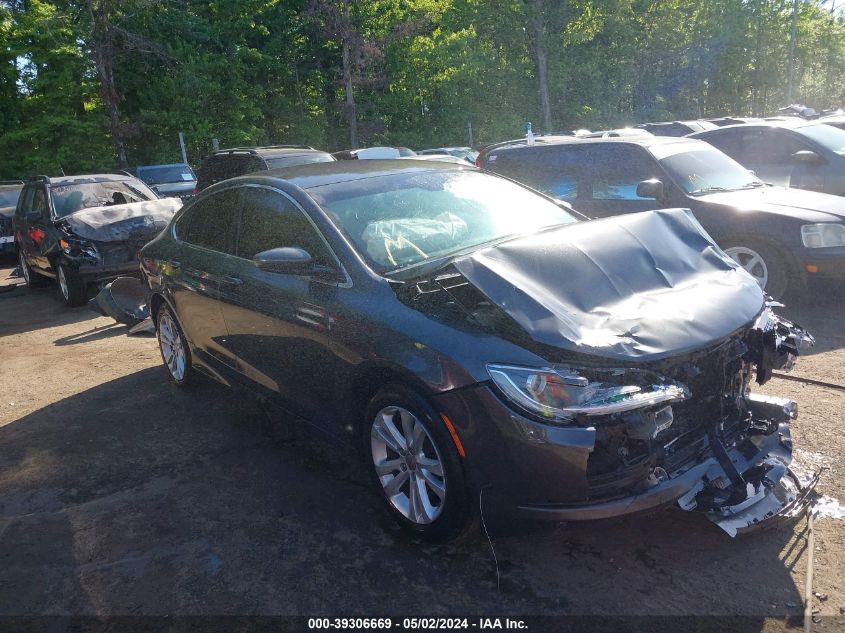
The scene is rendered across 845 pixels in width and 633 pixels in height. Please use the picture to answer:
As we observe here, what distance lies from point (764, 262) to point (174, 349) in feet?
17.8

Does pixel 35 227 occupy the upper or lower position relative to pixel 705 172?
lower

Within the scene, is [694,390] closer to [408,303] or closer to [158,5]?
[408,303]

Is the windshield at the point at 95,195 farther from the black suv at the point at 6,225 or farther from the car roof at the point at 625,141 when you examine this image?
the car roof at the point at 625,141

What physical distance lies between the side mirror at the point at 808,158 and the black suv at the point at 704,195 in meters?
1.80

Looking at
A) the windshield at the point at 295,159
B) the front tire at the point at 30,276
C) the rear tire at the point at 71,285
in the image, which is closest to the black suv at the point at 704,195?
the windshield at the point at 295,159

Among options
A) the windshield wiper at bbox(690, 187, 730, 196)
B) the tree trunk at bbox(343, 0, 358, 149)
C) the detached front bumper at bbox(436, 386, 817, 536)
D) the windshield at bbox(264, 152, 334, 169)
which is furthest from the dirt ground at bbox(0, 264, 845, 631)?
the tree trunk at bbox(343, 0, 358, 149)

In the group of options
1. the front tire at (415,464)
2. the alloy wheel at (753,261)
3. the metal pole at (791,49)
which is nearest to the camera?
the front tire at (415,464)

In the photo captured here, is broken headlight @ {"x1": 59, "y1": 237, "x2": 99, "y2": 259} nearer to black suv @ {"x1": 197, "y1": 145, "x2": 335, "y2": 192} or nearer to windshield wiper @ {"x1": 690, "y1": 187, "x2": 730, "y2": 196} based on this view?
black suv @ {"x1": 197, "y1": 145, "x2": 335, "y2": 192}

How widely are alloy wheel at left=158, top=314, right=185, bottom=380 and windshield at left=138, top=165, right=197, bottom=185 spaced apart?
12.1 meters

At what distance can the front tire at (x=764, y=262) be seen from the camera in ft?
21.4

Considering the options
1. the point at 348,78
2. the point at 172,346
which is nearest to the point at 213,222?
the point at 172,346

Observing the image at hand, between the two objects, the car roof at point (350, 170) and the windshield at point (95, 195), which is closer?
the car roof at point (350, 170)

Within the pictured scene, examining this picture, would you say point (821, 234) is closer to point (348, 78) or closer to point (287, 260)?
point (287, 260)

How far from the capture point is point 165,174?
56.7 ft
